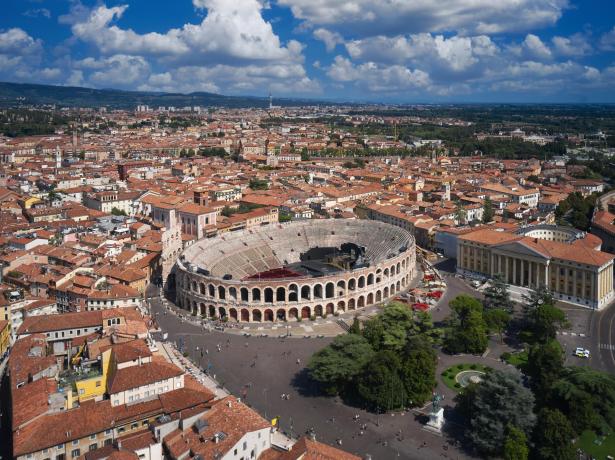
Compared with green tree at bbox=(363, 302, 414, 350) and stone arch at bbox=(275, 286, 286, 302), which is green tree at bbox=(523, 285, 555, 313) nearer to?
green tree at bbox=(363, 302, 414, 350)

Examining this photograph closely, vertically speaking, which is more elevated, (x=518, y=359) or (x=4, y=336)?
(x=4, y=336)

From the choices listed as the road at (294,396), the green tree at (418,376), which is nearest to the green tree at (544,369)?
the green tree at (418,376)

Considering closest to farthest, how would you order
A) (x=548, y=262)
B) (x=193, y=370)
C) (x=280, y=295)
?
(x=193, y=370) < (x=280, y=295) < (x=548, y=262)

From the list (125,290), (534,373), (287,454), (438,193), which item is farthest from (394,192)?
(287,454)

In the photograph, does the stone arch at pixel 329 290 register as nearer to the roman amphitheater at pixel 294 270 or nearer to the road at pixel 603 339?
the roman amphitheater at pixel 294 270

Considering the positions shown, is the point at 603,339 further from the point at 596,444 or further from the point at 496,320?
the point at 596,444

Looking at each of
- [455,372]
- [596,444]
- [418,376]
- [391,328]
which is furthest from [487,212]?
[596,444]

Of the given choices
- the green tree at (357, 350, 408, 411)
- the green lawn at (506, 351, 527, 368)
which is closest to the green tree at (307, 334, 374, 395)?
the green tree at (357, 350, 408, 411)
